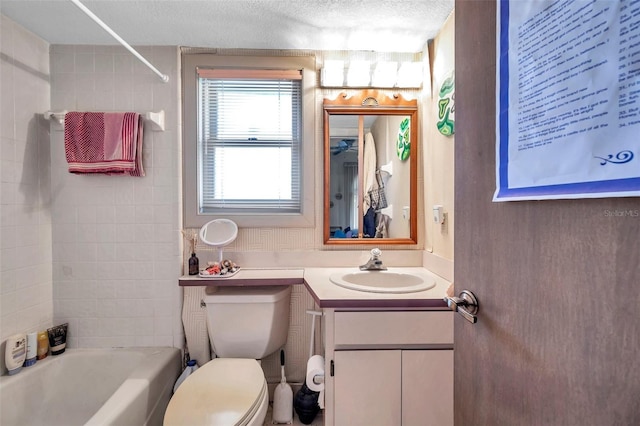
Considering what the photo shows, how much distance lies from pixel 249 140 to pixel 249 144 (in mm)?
25

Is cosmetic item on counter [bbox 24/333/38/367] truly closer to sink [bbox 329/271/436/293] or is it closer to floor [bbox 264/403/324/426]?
floor [bbox 264/403/324/426]

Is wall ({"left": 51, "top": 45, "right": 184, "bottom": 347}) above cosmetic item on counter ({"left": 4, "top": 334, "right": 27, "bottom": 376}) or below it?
above

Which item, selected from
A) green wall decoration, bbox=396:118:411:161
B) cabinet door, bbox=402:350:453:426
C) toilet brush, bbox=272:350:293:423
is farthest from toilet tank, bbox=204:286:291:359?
green wall decoration, bbox=396:118:411:161

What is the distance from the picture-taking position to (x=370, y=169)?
1.77 metres

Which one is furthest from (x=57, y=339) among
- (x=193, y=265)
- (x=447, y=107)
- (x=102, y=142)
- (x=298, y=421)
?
(x=447, y=107)

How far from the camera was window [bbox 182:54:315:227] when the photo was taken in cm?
176

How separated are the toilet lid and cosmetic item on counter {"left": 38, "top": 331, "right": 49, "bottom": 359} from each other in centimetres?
100

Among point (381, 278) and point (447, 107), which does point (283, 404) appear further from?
point (447, 107)

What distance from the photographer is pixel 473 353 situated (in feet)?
2.32

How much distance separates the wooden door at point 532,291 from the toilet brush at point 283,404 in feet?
3.71

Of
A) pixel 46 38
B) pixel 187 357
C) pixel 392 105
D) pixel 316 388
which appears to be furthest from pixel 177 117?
pixel 316 388

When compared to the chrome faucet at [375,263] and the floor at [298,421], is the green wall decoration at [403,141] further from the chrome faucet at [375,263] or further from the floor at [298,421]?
the floor at [298,421]

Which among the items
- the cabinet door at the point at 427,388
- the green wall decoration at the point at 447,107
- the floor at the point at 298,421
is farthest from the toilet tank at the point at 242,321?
the green wall decoration at the point at 447,107

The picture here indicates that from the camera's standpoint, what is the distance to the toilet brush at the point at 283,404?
1.62 meters
